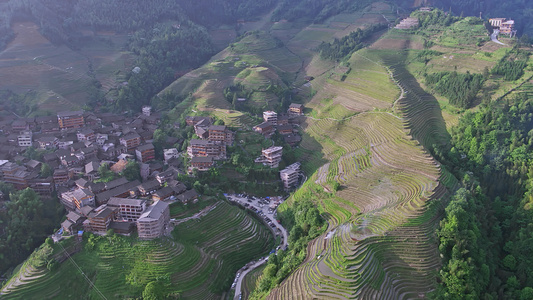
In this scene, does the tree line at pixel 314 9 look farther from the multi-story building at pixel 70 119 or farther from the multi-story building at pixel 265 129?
the multi-story building at pixel 70 119

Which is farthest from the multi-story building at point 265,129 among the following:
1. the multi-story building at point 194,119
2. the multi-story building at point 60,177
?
the multi-story building at point 60,177

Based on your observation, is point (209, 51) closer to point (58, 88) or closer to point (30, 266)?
point (58, 88)

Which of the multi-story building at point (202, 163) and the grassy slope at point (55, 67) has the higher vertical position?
the grassy slope at point (55, 67)

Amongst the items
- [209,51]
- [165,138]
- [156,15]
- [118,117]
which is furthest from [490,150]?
[156,15]

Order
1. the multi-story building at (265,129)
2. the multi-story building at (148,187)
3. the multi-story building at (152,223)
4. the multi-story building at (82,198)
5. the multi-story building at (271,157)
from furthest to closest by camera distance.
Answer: the multi-story building at (265,129) < the multi-story building at (271,157) < the multi-story building at (148,187) < the multi-story building at (82,198) < the multi-story building at (152,223)

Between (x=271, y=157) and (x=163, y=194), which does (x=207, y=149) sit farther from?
(x=163, y=194)

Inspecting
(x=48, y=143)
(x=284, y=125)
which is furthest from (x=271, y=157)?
(x=48, y=143)

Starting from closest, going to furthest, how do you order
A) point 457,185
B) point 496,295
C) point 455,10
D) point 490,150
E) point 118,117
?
1. point 496,295
2. point 457,185
3. point 490,150
4. point 118,117
5. point 455,10
